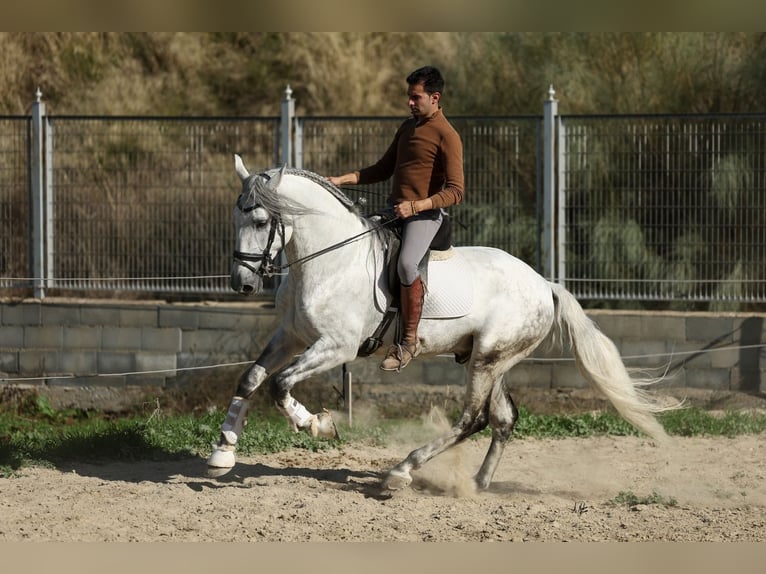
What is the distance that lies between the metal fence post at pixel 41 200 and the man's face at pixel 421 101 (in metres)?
5.64

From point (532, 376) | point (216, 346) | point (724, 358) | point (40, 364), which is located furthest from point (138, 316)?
point (724, 358)

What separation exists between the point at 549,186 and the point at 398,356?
419cm

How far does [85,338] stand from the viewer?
1190 centimetres

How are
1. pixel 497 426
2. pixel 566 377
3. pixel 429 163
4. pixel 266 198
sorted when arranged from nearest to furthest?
pixel 266 198 < pixel 429 163 < pixel 497 426 < pixel 566 377

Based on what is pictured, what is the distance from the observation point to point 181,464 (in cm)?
895

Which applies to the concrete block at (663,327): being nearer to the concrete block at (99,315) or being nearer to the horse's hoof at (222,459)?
the horse's hoof at (222,459)

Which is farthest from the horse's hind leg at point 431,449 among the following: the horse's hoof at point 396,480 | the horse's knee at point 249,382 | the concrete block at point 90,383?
the concrete block at point 90,383

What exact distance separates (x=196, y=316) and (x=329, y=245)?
4.11 metres

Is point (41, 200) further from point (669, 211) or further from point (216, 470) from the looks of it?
point (669, 211)

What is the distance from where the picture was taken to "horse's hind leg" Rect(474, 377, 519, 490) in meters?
8.47

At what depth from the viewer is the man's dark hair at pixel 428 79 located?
25.8 feet

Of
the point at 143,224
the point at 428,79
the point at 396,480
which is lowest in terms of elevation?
the point at 396,480

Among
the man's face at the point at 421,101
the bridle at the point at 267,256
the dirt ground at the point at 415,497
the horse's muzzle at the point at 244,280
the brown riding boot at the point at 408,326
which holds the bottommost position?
the dirt ground at the point at 415,497

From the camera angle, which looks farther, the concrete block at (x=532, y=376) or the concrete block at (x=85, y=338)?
the concrete block at (x=85, y=338)
